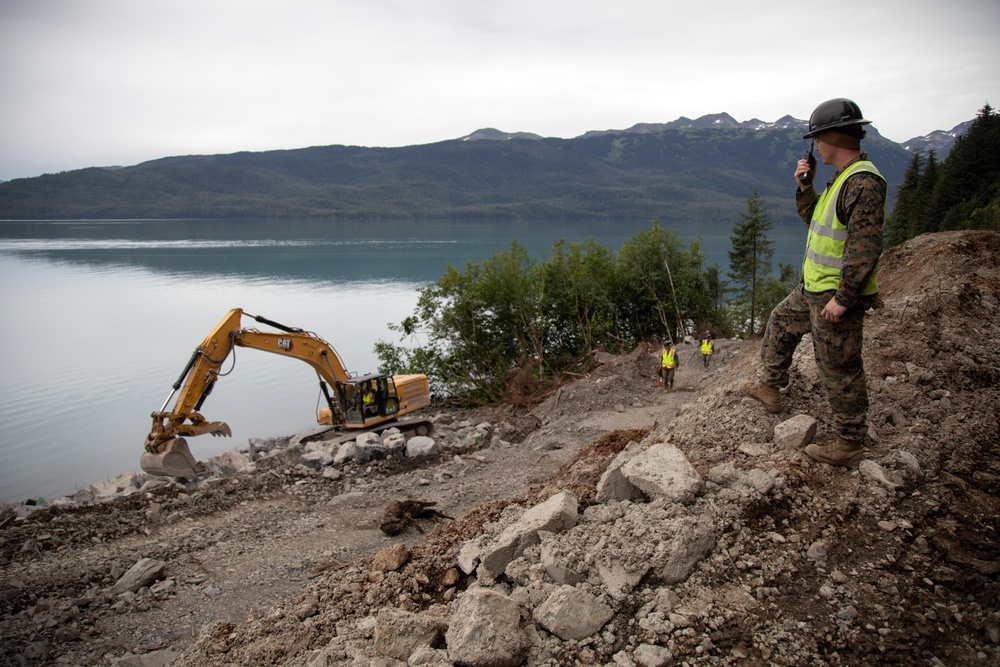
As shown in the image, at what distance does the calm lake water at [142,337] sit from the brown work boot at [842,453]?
17.9m

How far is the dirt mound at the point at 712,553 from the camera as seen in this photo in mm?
3061

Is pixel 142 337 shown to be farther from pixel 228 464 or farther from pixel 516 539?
pixel 516 539

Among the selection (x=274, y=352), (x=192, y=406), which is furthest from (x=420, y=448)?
(x=192, y=406)

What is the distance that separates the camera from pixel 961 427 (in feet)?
14.4

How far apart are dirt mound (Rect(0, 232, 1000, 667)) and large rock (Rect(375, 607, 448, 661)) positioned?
8 centimetres

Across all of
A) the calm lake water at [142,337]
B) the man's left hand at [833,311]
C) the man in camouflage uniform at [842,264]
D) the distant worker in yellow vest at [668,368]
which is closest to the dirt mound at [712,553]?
the man in camouflage uniform at [842,264]

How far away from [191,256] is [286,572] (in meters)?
79.9

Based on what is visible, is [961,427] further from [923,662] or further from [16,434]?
[16,434]

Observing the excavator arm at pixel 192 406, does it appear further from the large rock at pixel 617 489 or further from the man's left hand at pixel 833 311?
the man's left hand at pixel 833 311

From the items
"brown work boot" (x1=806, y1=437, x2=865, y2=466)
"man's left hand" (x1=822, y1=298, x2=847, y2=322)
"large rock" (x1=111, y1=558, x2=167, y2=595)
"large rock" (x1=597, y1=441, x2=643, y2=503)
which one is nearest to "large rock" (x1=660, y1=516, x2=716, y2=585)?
"large rock" (x1=597, y1=441, x2=643, y2=503)

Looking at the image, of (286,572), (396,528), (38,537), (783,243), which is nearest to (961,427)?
(396,528)

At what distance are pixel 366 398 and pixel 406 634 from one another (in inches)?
419

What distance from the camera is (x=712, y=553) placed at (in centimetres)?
353

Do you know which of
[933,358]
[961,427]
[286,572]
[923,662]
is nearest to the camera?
[923,662]
